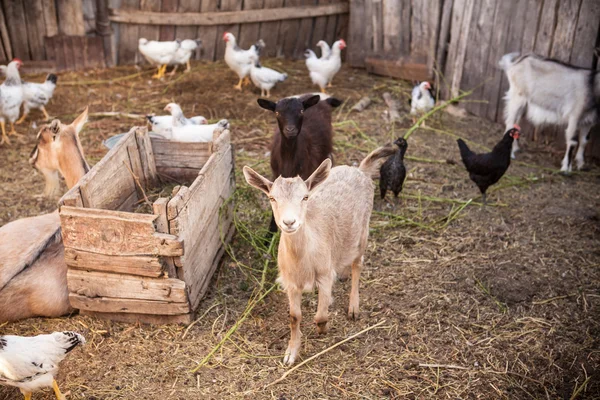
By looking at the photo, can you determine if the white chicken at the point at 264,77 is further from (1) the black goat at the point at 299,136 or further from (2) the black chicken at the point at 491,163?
(2) the black chicken at the point at 491,163

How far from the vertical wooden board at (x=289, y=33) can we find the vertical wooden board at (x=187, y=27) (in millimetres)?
1530

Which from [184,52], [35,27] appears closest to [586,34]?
[184,52]

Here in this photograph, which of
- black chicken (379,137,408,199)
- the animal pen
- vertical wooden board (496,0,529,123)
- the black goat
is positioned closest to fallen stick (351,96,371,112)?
the animal pen

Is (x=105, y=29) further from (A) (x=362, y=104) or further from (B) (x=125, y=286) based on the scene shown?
(B) (x=125, y=286)

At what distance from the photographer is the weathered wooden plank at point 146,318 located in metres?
4.59

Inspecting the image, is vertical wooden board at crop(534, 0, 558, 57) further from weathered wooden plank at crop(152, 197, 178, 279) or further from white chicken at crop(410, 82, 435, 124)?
weathered wooden plank at crop(152, 197, 178, 279)

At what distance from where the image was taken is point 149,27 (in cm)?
996

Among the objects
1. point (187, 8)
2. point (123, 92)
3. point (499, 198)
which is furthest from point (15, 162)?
point (499, 198)

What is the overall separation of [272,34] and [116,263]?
7.13 metres

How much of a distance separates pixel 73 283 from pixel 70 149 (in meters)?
1.33

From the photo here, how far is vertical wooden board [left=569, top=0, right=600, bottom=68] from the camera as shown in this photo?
23.3 ft

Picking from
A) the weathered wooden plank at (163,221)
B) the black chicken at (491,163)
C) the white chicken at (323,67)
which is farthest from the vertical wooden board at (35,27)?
the black chicken at (491,163)

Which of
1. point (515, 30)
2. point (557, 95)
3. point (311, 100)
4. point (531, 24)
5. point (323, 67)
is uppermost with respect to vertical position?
point (531, 24)

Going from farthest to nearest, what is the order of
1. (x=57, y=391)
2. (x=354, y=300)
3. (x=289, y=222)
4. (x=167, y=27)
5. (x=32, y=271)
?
(x=167, y=27), (x=354, y=300), (x=32, y=271), (x=57, y=391), (x=289, y=222)
